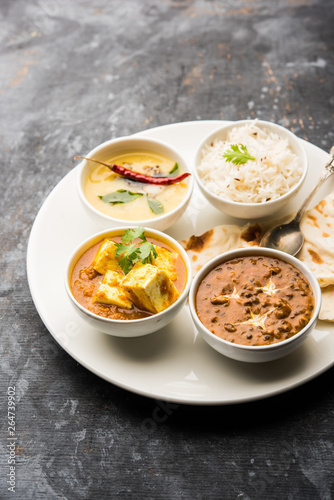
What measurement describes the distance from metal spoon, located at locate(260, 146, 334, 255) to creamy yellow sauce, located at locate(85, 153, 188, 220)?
0.66 m

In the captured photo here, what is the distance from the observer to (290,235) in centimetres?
353

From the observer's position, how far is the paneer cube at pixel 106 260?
10.2 ft

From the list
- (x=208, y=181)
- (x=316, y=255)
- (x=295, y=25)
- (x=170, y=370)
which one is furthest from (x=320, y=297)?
(x=295, y=25)

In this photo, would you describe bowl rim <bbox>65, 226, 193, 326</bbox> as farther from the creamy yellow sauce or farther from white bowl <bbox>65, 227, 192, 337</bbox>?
the creamy yellow sauce

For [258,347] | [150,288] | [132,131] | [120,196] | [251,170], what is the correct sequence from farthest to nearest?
1. [132,131]
2. [120,196]
3. [251,170]
4. [150,288]
5. [258,347]

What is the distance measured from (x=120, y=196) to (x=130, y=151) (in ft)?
1.50

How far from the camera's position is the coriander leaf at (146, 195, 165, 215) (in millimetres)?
3656

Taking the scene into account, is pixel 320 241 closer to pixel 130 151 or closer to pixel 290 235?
pixel 290 235

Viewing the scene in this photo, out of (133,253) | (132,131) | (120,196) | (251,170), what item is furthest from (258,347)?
(132,131)

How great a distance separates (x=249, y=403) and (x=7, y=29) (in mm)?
4741

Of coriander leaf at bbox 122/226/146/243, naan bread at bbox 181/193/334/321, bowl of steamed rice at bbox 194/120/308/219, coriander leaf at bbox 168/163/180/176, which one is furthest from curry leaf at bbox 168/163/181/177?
coriander leaf at bbox 122/226/146/243

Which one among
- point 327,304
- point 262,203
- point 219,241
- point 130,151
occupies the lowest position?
point 327,304

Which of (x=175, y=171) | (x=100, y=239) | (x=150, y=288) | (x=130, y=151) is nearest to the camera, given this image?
(x=150, y=288)

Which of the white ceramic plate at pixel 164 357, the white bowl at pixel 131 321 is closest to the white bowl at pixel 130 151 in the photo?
the white ceramic plate at pixel 164 357
